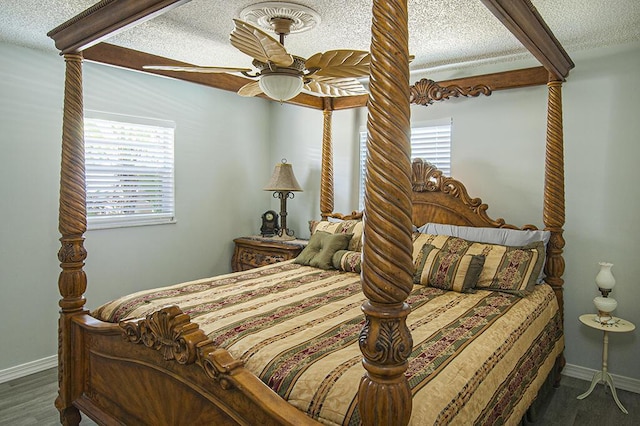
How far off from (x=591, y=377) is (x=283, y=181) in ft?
10.1

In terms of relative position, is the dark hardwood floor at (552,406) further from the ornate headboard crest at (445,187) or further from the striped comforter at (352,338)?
the ornate headboard crest at (445,187)

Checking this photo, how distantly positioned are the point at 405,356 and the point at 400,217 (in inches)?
15.1

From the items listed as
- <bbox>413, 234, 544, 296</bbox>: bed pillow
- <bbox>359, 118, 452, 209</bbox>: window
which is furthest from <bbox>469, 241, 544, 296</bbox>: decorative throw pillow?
<bbox>359, 118, 452, 209</bbox>: window

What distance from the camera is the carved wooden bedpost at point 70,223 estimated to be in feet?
8.05

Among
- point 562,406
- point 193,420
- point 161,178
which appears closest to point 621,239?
point 562,406

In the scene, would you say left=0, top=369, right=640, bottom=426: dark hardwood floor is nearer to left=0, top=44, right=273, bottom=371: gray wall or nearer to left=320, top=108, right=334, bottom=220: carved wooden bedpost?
left=0, top=44, right=273, bottom=371: gray wall

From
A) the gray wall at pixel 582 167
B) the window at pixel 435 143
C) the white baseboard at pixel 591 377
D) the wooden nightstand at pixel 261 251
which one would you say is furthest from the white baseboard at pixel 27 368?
the white baseboard at pixel 591 377

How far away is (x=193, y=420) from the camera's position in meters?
1.88

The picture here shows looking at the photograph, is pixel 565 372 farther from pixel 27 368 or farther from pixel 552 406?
pixel 27 368

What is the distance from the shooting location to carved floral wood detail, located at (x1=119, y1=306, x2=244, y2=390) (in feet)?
5.60

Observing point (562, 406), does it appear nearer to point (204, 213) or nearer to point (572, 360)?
point (572, 360)

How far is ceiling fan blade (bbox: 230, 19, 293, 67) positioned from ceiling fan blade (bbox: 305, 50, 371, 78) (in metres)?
0.16

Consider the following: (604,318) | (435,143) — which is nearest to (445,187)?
(435,143)

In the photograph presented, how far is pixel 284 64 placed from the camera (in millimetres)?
2359
